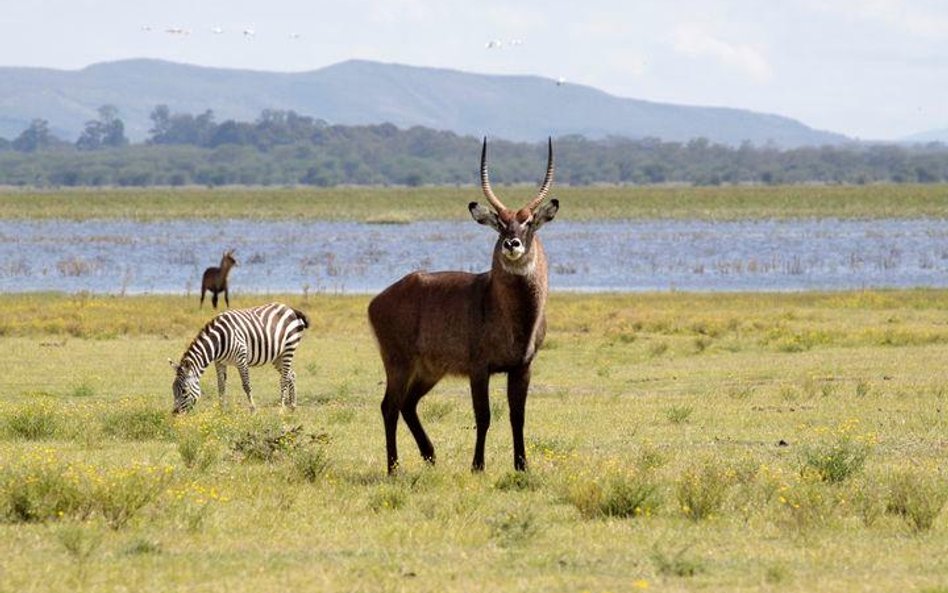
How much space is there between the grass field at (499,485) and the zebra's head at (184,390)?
0.33 meters

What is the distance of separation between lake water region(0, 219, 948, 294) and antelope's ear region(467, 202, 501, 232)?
3110 centimetres

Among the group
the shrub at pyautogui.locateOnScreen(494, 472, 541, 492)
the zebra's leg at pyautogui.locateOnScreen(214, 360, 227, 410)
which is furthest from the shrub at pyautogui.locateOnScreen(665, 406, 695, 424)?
the zebra's leg at pyautogui.locateOnScreen(214, 360, 227, 410)

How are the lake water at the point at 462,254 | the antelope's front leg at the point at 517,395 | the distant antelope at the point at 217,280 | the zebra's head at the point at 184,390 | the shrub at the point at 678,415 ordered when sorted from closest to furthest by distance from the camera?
the antelope's front leg at the point at 517,395 < the shrub at the point at 678,415 < the zebra's head at the point at 184,390 < the distant antelope at the point at 217,280 < the lake water at the point at 462,254

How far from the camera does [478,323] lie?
13.4 metres

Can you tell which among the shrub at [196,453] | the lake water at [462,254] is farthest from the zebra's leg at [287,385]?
the lake water at [462,254]

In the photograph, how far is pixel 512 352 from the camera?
13.3 m

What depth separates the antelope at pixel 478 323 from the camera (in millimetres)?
13070

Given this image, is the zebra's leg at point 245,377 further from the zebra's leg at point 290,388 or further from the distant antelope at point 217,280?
the distant antelope at point 217,280

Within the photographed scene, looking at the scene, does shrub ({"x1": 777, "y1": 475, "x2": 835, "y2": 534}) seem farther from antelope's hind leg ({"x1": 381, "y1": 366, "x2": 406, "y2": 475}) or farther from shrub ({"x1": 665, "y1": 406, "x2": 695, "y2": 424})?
shrub ({"x1": 665, "y1": 406, "x2": 695, "y2": 424})

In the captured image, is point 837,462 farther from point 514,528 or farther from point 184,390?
point 184,390

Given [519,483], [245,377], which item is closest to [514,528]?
[519,483]

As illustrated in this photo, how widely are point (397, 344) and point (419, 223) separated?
8426 cm

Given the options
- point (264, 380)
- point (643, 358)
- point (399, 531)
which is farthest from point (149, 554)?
point (643, 358)

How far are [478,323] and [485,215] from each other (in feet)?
3.12
